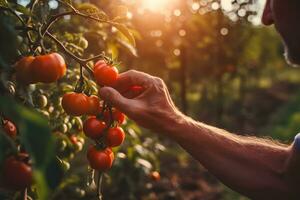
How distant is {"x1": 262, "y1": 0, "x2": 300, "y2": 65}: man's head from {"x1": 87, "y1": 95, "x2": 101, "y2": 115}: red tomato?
2.42 ft

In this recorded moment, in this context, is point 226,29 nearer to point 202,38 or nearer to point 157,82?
point 202,38

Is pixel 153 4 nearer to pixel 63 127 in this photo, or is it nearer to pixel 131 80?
pixel 63 127

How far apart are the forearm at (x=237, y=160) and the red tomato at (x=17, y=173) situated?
0.75 meters

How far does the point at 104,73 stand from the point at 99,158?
9.9 inches

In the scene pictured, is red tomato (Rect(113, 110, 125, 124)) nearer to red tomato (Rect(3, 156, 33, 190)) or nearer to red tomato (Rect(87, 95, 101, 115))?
red tomato (Rect(87, 95, 101, 115))

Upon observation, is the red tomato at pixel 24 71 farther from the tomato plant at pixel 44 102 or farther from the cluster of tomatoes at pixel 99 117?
the cluster of tomatoes at pixel 99 117

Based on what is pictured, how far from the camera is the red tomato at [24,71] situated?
119cm

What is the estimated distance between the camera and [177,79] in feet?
31.5

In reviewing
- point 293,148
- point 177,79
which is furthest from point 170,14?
point 293,148

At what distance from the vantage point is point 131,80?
165 cm

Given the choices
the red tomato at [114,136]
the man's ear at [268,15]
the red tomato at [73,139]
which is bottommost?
the red tomato at [73,139]

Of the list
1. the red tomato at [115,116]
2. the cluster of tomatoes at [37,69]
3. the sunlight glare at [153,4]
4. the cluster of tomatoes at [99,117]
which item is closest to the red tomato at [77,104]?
the cluster of tomatoes at [99,117]

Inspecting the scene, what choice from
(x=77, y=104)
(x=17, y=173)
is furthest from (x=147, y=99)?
(x=17, y=173)

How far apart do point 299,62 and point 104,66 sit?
2.52 feet
